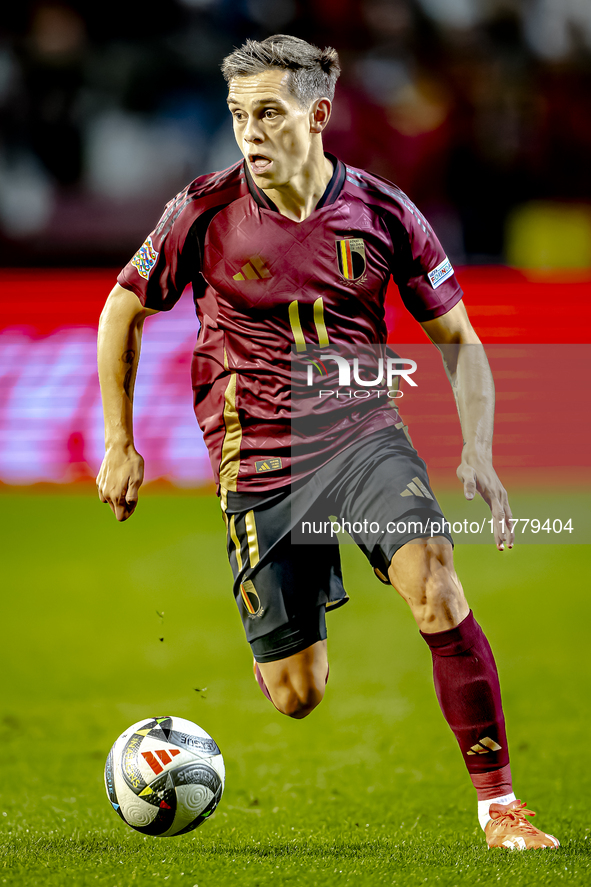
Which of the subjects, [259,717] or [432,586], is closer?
[432,586]

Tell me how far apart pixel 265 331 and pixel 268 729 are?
209 centimetres

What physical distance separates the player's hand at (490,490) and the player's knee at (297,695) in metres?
0.91

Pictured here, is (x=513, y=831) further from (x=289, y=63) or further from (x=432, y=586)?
(x=289, y=63)

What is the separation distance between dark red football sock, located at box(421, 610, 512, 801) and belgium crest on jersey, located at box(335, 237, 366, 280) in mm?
1181

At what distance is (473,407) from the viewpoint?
3617 mm

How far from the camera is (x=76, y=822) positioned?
381 centimetres

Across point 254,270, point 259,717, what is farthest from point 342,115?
point 254,270

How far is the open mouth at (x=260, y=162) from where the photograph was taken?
11.4 ft

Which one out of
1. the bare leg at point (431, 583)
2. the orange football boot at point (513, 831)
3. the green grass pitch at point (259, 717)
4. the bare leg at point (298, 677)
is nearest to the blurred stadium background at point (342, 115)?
the green grass pitch at point (259, 717)

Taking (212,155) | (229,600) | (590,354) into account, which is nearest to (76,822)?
(229,600)

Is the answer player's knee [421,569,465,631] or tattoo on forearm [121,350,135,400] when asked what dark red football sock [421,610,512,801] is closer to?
player's knee [421,569,465,631]

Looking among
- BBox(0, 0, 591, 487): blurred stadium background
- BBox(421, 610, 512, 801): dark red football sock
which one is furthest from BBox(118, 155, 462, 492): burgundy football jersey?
BBox(0, 0, 591, 487): blurred stadium background

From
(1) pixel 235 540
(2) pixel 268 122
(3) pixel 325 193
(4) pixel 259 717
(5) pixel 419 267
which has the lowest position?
(4) pixel 259 717

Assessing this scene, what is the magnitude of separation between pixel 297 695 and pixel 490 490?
1052 millimetres
